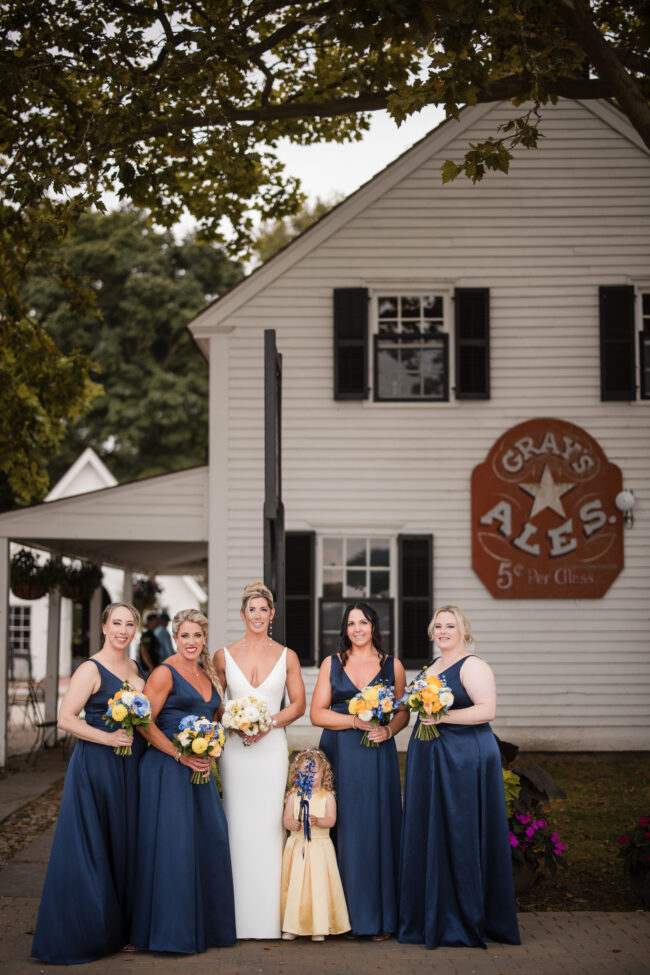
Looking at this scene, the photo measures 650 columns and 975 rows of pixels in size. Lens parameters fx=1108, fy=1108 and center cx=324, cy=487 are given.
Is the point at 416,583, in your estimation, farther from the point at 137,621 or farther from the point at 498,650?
the point at 137,621

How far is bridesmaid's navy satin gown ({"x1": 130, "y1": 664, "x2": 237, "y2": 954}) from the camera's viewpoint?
6449 mm

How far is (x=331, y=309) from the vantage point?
15039mm

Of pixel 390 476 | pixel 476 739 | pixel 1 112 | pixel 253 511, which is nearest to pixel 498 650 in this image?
pixel 390 476

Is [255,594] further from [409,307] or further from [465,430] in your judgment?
[409,307]

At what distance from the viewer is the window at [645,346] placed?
14898 millimetres

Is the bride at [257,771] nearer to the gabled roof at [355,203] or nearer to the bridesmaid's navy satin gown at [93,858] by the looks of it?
the bridesmaid's navy satin gown at [93,858]

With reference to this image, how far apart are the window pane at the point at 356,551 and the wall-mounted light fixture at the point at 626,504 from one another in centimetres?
339

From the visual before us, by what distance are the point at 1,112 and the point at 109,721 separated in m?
7.62

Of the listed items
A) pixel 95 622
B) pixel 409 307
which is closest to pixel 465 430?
pixel 409 307

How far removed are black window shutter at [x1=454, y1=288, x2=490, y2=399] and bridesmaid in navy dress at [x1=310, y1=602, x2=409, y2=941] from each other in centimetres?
828

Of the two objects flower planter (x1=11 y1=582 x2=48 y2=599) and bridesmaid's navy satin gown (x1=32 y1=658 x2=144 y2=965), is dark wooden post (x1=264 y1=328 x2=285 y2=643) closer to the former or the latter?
bridesmaid's navy satin gown (x1=32 y1=658 x2=144 y2=965)

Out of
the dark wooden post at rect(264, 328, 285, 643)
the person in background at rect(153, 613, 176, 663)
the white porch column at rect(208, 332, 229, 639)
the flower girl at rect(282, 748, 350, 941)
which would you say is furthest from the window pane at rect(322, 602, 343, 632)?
the flower girl at rect(282, 748, 350, 941)

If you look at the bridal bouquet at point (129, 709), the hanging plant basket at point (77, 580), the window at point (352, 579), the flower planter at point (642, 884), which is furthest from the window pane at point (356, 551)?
the bridal bouquet at point (129, 709)

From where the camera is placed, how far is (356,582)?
1481 centimetres
